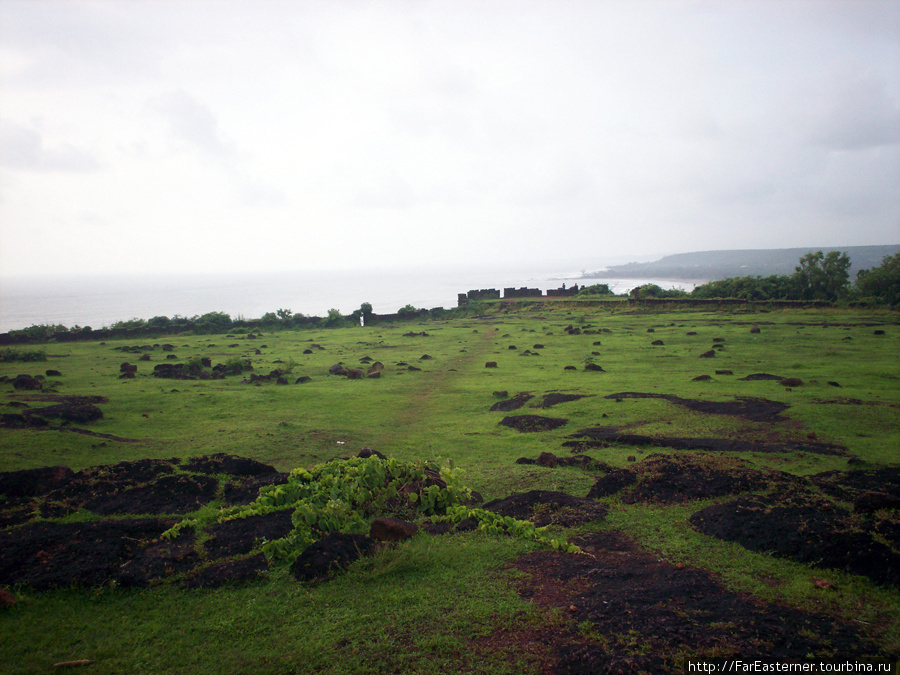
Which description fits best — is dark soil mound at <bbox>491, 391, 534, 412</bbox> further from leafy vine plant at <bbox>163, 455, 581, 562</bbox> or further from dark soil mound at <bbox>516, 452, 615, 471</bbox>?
leafy vine plant at <bbox>163, 455, 581, 562</bbox>

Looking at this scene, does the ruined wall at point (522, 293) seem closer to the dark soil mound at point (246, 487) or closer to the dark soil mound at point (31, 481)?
the dark soil mound at point (246, 487)

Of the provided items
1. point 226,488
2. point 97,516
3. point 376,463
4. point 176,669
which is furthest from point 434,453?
point 176,669

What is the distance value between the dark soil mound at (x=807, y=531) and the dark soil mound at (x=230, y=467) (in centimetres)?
766

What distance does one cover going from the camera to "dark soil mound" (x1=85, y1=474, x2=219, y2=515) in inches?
322

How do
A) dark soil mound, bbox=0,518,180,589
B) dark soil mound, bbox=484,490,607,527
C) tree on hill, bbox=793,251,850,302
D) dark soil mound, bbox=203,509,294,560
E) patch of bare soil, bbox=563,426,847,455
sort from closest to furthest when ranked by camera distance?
dark soil mound, bbox=0,518,180,589 → dark soil mound, bbox=203,509,294,560 → dark soil mound, bbox=484,490,607,527 → patch of bare soil, bbox=563,426,847,455 → tree on hill, bbox=793,251,850,302

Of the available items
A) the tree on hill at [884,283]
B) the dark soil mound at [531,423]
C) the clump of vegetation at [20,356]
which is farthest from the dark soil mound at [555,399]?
the tree on hill at [884,283]

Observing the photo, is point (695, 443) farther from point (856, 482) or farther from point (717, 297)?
point (717, 297)

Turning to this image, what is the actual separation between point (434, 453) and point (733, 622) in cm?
748

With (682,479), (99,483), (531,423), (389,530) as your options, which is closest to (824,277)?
(531,423)

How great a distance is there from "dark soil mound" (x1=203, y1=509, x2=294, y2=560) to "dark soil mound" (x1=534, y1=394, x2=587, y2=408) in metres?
9.60

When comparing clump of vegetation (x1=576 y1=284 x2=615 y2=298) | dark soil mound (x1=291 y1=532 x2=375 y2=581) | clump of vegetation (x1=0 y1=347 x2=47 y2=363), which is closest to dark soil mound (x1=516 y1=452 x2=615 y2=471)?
dark soil mound (x1=291 y1=532 x2=375 y2=581)

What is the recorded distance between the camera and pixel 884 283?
131 ft

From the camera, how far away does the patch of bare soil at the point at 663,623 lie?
4223 millimetres

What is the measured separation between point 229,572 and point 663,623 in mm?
4783
